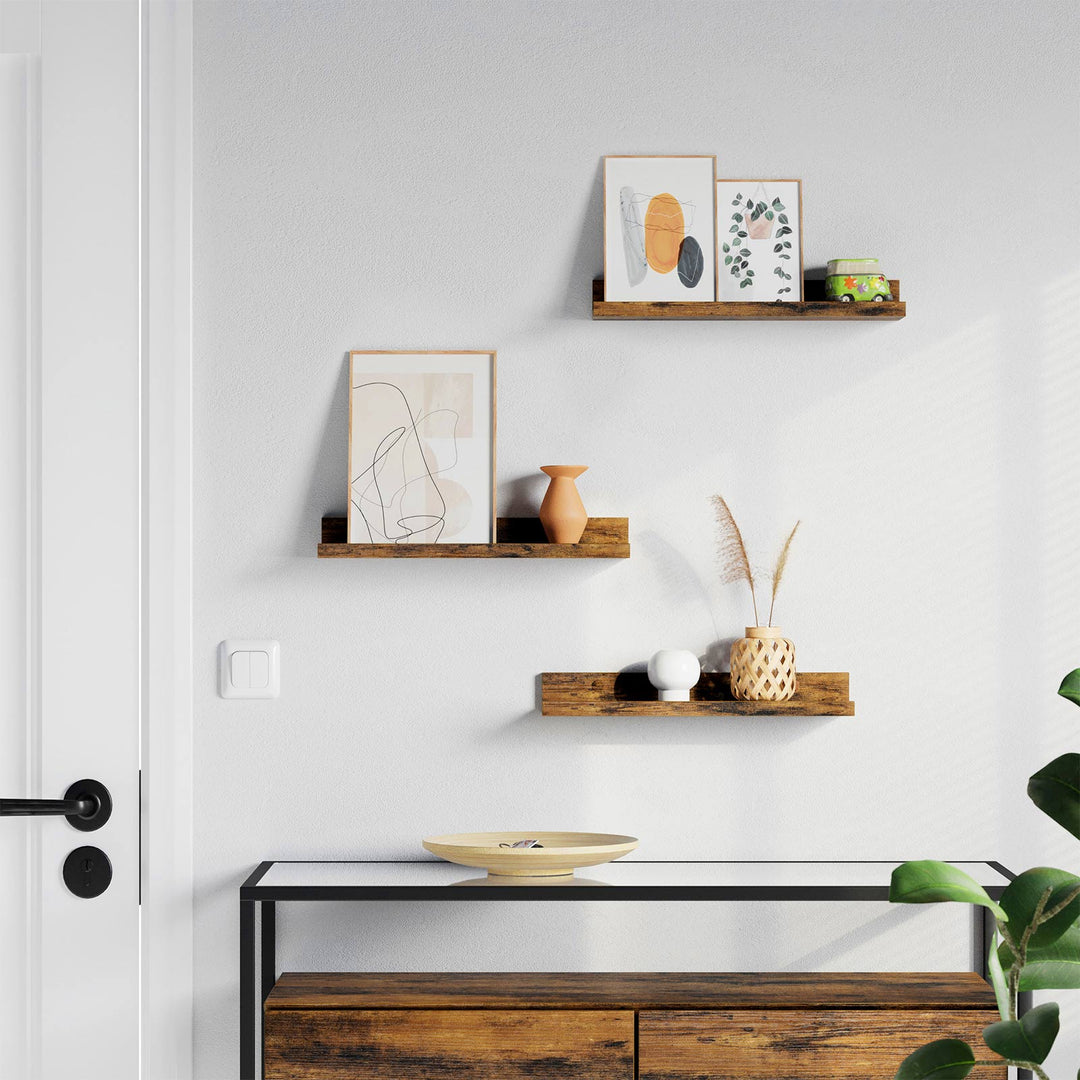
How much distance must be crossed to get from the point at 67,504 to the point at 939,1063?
4.38 ft

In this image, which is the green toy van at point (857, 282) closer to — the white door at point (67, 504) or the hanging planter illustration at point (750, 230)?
the hanging planter illustration at point (750, 230)

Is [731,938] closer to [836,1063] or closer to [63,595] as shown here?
[836,1063]

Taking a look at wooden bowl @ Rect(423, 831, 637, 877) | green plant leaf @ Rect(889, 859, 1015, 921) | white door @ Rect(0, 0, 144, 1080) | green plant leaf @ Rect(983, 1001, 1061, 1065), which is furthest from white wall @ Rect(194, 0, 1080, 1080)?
green plant leaf @ Rect(983, 1001, 1061, 1065)

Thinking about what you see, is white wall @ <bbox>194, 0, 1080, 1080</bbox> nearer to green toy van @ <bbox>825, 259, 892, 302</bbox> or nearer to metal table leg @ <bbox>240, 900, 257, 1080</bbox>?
green toy van @ <bbox>825, 259, 892, 302</bbox>

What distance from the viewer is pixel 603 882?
172cm

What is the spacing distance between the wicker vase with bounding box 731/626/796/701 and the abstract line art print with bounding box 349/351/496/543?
1.49 ft

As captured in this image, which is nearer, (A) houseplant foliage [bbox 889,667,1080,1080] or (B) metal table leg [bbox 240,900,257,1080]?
(A) houseplant foliage [bbox 889,667,1080,1080]

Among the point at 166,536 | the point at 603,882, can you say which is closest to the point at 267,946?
the point at 603,882

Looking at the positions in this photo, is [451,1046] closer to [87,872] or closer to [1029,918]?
[87,872]

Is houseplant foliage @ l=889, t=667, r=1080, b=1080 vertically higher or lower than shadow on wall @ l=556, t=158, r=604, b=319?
lower

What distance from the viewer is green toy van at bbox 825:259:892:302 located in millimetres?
1848

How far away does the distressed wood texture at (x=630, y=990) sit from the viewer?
168 cm

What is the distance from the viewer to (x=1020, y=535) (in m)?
1.92

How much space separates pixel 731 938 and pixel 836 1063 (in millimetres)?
289
